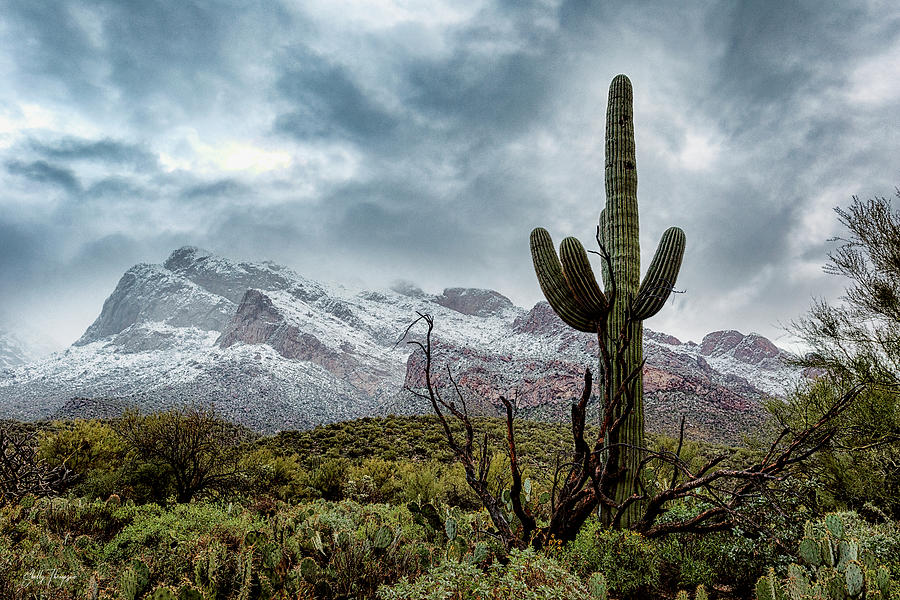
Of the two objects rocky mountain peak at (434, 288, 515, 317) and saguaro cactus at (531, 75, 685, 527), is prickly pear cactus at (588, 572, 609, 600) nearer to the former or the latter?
saguaro cactus at (531, 75, 685, 527)

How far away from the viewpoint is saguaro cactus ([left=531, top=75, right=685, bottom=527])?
180 inches

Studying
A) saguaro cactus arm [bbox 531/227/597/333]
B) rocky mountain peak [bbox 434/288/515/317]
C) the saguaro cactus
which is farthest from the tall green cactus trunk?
rocky mountain peak [bbox 434/288/515/317]

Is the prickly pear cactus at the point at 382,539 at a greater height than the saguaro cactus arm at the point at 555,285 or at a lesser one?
lesser

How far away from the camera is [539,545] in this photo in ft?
13.2

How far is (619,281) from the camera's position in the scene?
4898 millimetres

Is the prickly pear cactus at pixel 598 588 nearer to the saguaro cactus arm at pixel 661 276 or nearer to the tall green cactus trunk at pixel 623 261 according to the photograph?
the tall green cactus trunk at pixel 623 261

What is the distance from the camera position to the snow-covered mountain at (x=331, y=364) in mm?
48625

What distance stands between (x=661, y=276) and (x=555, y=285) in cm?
109

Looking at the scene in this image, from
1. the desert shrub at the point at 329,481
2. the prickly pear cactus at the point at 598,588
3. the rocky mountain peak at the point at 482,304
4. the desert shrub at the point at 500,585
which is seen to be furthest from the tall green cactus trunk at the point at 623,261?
the rocky mountain peak at the point at 482,304

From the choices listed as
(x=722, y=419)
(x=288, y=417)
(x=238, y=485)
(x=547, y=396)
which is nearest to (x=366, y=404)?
(x=288, y=417)

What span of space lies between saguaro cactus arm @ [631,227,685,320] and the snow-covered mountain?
95.0 ft

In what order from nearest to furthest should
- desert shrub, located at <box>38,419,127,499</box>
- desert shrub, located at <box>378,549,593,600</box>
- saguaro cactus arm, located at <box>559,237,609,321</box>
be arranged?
desert shrub, located at <box>378,549,593,600</box> → saguaro cactus arm, located at <box>559,237,609,321</box> → desert shrub, located at <box>38,419,127,499</box>

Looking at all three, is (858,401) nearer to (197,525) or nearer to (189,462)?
(197,525)

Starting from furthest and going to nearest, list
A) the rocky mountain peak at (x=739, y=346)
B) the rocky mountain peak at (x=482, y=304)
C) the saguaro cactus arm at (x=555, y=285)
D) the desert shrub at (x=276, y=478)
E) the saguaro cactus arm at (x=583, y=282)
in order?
the rocky mountain peak at (x=482, y=304)
the rocky mountain peak at (x=739, y=346)
the desert shrub at (x=276, y=478)
the saguaro cactus arm at (x=555, y=285)
the saguaro cactus arm at (x=583, y=282)
